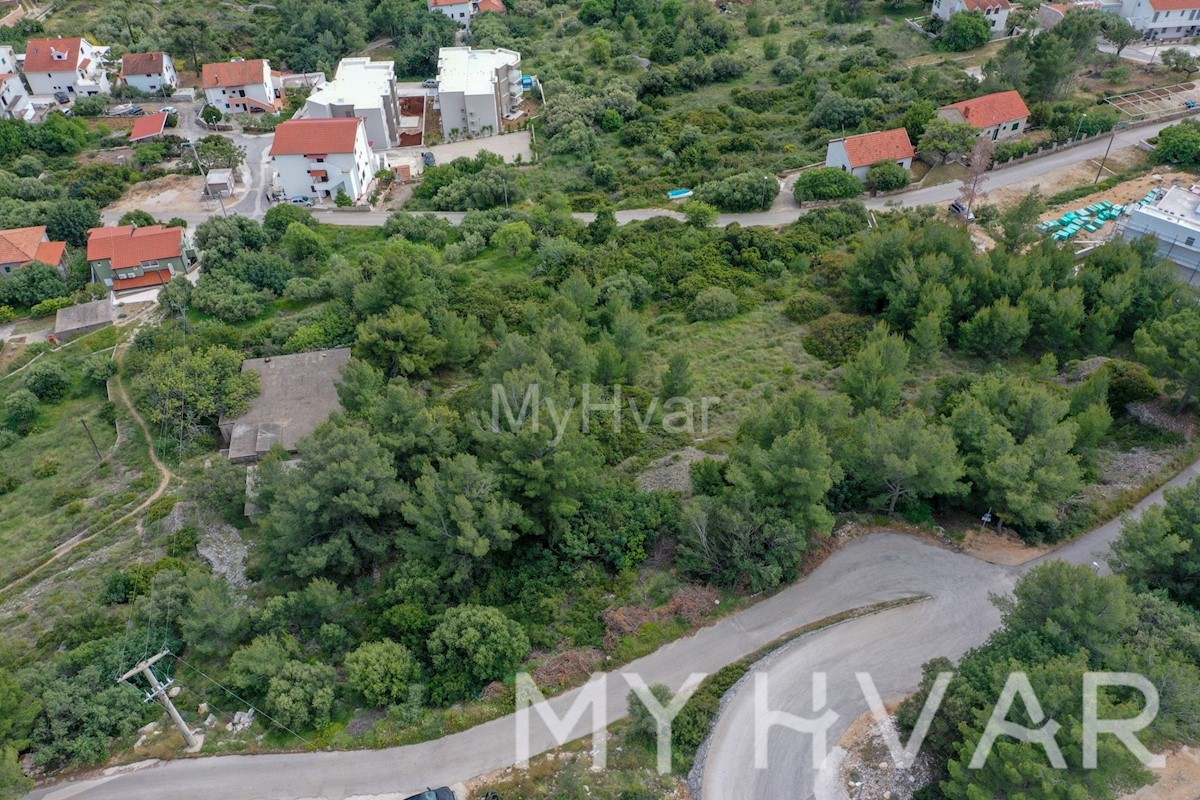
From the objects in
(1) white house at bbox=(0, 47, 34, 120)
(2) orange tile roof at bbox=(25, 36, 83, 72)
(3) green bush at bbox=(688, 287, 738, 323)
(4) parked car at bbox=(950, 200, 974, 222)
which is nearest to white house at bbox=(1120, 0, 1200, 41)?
(4) parked car at bbox=(950, 200, 974, 222)

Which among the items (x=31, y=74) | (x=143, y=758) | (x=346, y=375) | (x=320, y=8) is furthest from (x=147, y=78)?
(x=143, y=758)

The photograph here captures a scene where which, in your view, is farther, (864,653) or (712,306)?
(712,306)

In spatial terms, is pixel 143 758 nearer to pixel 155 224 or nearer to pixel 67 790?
pixel 67 790

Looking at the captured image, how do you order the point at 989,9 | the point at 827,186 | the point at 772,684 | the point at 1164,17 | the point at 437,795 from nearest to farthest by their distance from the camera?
the point at 437,795
the point at 772,684
the point at 827,186
the point at 1164,17
the point at 989,9

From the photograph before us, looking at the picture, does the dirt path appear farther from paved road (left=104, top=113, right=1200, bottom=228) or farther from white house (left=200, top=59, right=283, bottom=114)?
white house (left=200, top=59, right=283, bottom=114)

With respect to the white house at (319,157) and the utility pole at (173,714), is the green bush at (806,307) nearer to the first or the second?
the utility pole at (173,714)

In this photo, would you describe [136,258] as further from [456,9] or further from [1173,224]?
[1173,224]

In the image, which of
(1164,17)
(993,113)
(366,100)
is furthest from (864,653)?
(1164,17)
